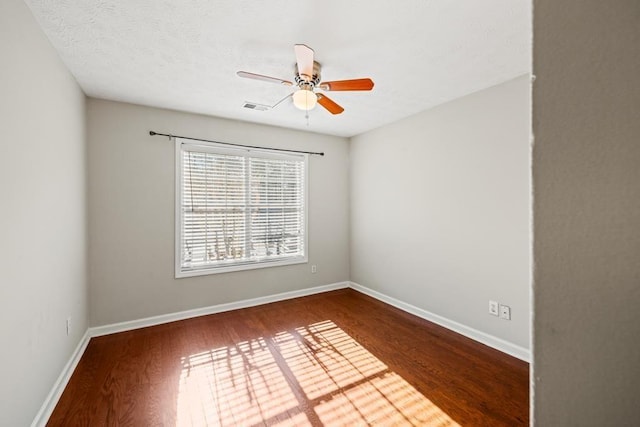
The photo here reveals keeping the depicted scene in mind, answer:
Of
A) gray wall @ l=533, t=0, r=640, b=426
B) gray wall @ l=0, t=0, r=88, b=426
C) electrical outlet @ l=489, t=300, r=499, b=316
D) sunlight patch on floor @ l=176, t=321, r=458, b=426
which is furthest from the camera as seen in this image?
electrical outlet @ l=489, t=300, r=499, b=316

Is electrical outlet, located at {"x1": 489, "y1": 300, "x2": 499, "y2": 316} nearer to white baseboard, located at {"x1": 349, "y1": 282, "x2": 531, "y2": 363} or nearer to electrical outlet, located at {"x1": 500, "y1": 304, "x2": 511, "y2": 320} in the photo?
electrical outlet, located at {"x1": 500, "y1": 304, "x2": 511, "y2": 320}

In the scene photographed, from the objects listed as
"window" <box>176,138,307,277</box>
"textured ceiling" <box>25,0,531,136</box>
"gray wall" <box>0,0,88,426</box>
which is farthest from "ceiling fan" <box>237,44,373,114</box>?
"window" <box>176,138,307,277</box>

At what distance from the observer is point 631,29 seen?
1.19 ft

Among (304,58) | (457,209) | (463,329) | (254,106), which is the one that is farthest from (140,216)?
(463,329)

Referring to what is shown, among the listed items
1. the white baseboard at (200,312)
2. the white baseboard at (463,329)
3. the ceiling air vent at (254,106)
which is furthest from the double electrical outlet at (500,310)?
the ceiling air vent at (254,106)

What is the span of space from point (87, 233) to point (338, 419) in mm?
2908

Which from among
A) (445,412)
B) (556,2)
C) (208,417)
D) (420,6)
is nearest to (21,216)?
(208,417)

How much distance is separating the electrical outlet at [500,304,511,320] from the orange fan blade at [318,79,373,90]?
7.47 ft

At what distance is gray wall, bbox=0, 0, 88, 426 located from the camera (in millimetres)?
1376

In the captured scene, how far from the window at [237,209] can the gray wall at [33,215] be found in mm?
1063

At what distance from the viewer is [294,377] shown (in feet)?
7.15

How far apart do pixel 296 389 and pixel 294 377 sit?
0.46 ft

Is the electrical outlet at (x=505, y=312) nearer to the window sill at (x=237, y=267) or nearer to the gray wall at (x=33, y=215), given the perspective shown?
the window sill at (x=237, y=267)

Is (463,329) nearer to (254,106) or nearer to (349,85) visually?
(349,85)
